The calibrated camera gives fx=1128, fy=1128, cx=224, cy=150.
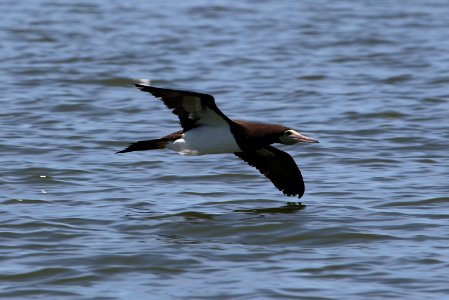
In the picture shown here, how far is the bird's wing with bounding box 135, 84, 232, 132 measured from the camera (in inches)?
354

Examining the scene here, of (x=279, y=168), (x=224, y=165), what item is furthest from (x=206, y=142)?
(x=224, y=165)

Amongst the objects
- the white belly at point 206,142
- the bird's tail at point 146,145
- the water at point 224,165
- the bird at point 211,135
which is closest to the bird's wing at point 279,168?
the water at point 224,165

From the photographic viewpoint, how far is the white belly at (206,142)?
9.39 m

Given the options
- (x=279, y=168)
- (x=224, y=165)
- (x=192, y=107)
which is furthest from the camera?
(x=224, y=165)

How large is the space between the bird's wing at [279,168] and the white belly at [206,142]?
0.67m

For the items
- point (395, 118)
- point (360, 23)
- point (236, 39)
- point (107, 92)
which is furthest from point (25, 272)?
point (360, 23)

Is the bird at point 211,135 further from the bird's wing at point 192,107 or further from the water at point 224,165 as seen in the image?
the water at point 224,165

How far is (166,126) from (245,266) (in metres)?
5.67

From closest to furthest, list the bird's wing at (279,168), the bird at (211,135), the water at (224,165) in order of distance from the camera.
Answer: the water at (224,165), the bird at (211,135), the bird's wing at (279,168)

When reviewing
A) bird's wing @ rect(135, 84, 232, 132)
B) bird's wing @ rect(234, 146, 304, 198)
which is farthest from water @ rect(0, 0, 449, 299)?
bird's wing @ rect(135, 84, 232, 132)

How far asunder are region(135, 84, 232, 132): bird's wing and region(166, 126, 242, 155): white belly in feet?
0.22

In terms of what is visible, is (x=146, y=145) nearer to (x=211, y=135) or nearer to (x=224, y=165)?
(x=211, y=135)

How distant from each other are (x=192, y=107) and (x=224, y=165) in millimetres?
2247

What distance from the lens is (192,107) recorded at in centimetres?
934
